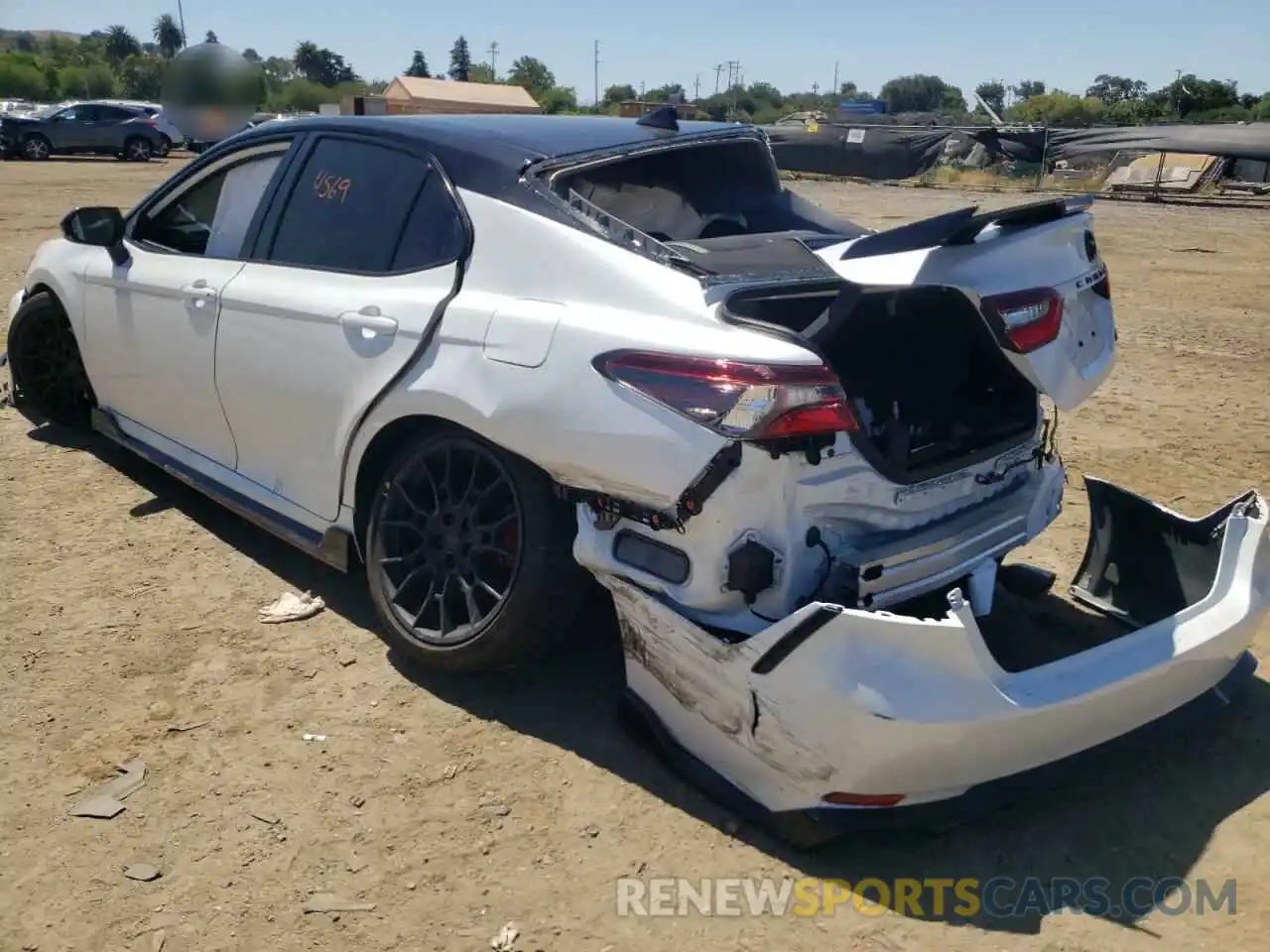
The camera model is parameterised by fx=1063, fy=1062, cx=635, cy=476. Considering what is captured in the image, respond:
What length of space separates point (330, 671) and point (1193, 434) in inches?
191

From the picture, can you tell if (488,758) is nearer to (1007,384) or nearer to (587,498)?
(587,498)

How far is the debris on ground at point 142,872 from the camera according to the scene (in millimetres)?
2525

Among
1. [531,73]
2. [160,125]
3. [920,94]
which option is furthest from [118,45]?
[920,94]

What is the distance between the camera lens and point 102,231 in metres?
4.44

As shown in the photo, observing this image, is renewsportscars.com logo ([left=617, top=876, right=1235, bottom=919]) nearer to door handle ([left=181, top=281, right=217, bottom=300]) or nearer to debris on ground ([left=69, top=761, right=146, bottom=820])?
debris on ground ([left=69, top=761, right=146, bottom=820])

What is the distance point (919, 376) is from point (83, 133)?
31419mm

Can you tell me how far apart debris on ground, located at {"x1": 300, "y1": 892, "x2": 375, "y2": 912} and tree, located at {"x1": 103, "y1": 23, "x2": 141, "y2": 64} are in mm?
70720

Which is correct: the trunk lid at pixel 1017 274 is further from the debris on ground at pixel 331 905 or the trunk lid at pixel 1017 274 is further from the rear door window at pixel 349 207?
the debris on ground at pixel 331 905

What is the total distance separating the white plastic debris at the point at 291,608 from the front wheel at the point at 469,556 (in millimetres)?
574

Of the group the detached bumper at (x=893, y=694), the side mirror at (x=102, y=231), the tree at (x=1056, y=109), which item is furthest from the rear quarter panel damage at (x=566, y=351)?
the tree at (x=1056, y=109)

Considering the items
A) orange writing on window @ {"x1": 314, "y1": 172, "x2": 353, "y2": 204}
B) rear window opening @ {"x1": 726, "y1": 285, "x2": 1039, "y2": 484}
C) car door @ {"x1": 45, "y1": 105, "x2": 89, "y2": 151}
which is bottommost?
rear window opening @ {"x1": 726, "y1": 285, "x2": 1039, "y2": 484}

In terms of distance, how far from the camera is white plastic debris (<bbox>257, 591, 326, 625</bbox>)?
373 centimetres

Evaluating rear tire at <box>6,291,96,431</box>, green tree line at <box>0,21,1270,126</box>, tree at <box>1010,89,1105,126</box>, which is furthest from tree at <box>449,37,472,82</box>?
rear tire at <box>6,291,96,431</box>

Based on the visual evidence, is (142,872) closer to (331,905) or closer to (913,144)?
(331,905)
